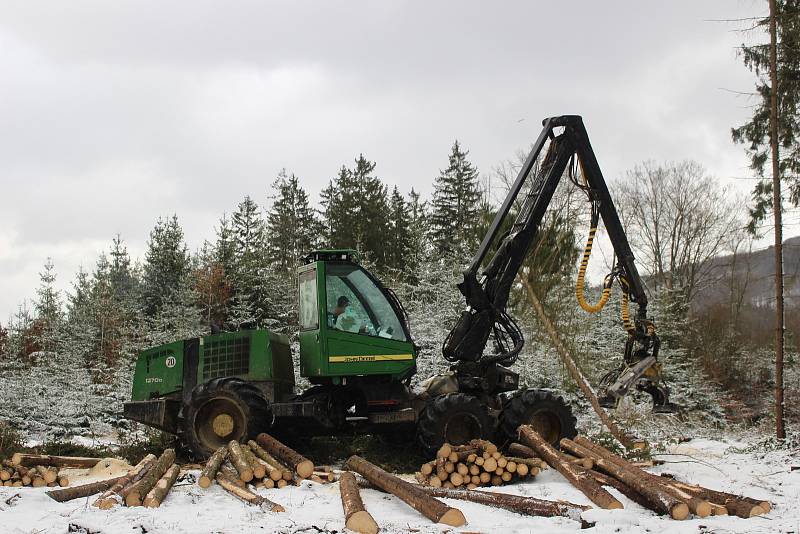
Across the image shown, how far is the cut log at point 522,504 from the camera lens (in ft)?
21.0

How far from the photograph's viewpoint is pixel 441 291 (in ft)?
64.3

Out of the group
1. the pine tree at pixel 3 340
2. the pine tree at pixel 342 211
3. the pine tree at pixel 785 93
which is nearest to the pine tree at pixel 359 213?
the pine tree at pixel 342 211

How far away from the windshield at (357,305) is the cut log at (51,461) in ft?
11.4

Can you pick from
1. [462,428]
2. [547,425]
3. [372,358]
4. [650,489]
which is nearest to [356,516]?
[650,489]

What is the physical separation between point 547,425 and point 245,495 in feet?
14.8

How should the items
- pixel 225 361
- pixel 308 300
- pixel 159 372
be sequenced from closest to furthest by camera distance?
pixel 308 300 → pixel 225 361 → pixel 159 372

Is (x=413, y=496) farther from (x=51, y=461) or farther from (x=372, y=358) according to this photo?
(x=51, y=461)

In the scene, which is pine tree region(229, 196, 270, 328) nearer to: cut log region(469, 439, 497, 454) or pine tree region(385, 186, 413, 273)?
pine tree region(385, 186, 413, 273)

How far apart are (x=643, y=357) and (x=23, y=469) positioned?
797cm

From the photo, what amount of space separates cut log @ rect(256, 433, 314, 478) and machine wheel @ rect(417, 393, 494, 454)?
156 centimetres

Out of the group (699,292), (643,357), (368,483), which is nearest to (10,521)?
(368,483)

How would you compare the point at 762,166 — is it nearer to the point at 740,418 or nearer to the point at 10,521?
the point at 740,418

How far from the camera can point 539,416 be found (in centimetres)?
964

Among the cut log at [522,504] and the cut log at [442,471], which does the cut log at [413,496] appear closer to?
the cut log at [522,504]
